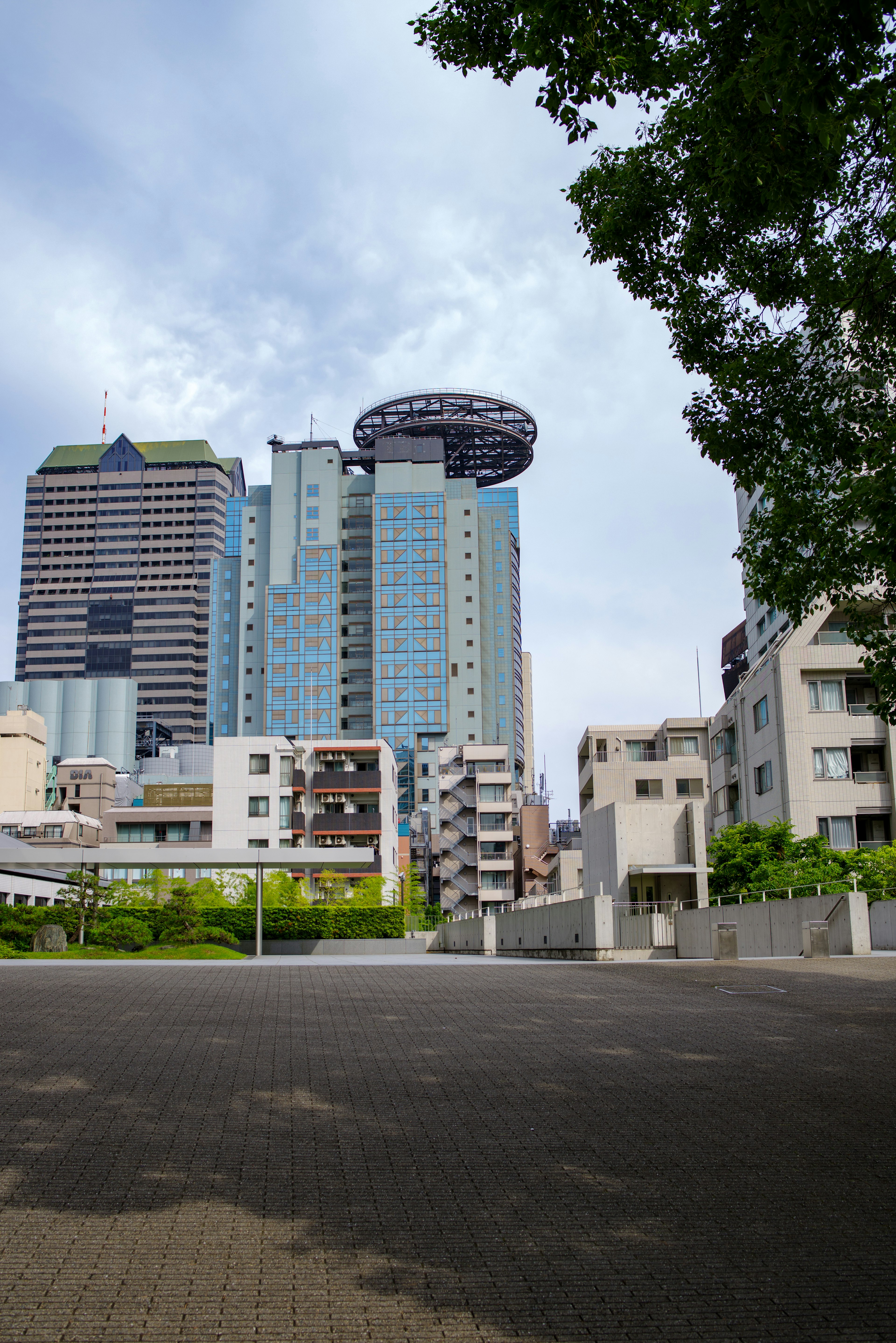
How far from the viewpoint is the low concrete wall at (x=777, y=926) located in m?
21.2

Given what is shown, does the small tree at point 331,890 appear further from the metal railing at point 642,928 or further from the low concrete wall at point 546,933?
the metal railing at point 642,928

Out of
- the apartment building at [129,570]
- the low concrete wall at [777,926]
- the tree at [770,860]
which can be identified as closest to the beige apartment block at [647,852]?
the tree at [770,860]

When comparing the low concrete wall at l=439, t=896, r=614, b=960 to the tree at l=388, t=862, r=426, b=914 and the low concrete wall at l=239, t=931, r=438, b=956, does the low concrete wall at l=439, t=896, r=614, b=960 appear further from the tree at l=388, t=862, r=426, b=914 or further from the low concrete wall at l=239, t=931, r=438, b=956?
the tree at l=388, t=862, r=426, b=914

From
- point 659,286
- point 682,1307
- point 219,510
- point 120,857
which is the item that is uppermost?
point 219,510

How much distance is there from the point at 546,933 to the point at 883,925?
8897mm

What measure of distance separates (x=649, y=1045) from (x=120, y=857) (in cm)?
2183

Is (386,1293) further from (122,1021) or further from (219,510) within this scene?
(219,510)

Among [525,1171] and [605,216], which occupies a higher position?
[605,216]

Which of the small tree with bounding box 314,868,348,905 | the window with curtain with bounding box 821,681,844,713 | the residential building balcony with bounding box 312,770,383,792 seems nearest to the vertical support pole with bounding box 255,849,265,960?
the small tree with bounding box 314,868,348,905

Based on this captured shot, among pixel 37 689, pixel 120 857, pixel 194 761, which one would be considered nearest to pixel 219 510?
pixel 37 689

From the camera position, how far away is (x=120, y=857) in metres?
28.3

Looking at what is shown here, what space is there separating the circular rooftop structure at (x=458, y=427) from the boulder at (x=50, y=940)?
325 ft

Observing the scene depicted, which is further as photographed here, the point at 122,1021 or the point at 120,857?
the point at 120,857

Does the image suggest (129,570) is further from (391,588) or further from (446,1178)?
(446,1178)
